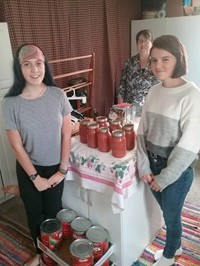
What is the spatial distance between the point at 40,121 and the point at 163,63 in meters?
0.61

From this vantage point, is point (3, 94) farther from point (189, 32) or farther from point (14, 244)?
point (189, 32)

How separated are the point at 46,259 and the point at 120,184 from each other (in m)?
0.70

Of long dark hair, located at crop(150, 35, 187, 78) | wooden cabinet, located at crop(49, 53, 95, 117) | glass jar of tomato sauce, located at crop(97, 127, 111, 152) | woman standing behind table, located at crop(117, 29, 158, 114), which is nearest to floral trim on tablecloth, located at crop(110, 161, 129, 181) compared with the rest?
glass jar of tomato sauce, located at crop(97, 127, 111, 152)

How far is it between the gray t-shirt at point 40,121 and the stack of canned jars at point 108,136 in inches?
6.0

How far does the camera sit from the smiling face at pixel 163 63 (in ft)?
3.44

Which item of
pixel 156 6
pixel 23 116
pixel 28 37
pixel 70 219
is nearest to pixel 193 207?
pixel 70 219

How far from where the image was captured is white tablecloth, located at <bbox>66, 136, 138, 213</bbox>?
3.79 feet

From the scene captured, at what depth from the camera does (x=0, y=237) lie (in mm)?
1793

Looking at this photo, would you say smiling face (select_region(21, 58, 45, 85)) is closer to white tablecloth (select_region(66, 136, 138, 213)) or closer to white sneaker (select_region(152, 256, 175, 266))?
white tablecloth (select_region(66, 136, 138, 213))

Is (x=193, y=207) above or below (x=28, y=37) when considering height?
below

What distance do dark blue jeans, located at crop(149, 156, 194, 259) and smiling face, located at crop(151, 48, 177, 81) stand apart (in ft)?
1.29

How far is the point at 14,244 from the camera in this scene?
67.7 inches

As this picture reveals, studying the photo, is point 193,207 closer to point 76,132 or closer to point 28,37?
point 76,132

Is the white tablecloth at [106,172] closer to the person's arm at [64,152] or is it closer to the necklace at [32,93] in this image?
the person's arm at [64,152]
